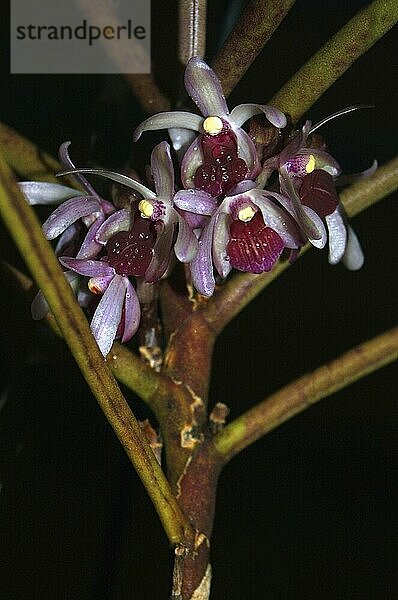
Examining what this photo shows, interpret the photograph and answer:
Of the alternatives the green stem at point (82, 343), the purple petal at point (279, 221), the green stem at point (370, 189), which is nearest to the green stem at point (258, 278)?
the green stem at point (370, 189)

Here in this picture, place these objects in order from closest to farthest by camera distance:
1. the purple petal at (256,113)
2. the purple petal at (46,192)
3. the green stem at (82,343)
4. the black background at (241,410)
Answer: the green stem at (82,343)
the purple petal at (256,113)
the purple petal at (46,192)
the black background at (241,410)

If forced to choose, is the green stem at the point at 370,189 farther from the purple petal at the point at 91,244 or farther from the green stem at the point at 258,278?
the purple petal at the point at 91,244

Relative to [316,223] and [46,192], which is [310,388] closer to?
[316,223]

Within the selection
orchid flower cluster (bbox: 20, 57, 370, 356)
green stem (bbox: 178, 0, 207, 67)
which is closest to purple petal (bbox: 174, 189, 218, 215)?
orchid flower cluster (bbox: 20, 57, 370, 356)

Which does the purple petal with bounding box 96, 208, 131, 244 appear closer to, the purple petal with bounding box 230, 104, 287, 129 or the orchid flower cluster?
the orchid flower cluster

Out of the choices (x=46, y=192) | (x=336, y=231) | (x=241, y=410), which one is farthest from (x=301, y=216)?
(x=241, y=410)

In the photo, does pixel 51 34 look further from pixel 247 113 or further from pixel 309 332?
pixel 309 332
